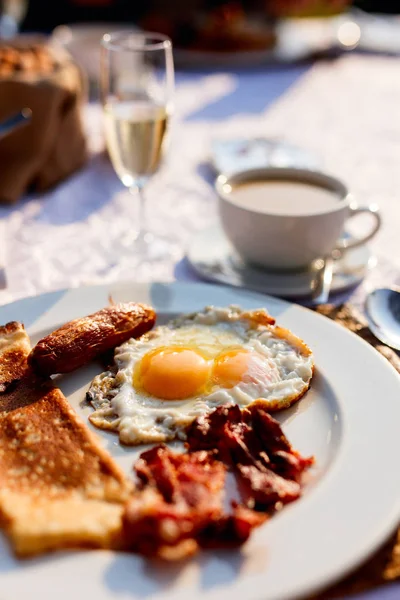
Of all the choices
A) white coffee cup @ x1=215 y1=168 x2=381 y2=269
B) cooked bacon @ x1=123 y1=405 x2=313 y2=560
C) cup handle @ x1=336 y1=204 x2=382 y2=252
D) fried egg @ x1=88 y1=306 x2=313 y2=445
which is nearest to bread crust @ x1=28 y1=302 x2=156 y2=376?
fried egg @ x1=88 y1=306 x2=313 y2=445

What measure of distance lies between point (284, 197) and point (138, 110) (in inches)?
23.7

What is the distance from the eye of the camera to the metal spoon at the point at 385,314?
67.1 inches

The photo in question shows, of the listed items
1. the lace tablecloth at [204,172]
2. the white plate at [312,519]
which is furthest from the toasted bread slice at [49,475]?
the lace tablecloth at [204,172]

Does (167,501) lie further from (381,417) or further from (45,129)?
(45,129)

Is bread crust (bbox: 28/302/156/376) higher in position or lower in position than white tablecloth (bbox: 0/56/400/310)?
higher

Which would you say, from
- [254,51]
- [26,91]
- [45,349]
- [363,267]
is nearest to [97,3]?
[254,51]

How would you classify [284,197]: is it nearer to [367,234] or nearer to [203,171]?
[367,234]

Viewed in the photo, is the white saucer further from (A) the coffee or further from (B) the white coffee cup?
(A) the coffee

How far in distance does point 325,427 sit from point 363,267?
2.73 ft

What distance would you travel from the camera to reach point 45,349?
145 cm

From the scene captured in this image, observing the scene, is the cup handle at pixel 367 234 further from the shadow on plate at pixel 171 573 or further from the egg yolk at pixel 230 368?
the shadow on plate at pixel 171 573

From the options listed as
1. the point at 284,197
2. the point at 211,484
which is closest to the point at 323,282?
the point at 284,197

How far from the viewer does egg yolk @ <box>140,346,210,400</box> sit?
4.73 ft

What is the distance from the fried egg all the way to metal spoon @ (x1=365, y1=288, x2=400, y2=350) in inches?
10.5
